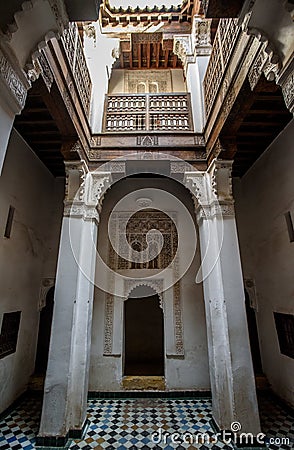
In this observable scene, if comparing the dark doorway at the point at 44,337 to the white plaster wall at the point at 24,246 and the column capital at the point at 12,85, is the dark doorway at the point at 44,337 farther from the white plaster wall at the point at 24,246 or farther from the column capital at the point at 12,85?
the column capital at the point at 12,85

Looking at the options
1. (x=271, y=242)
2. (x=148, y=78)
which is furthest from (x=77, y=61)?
(x=271, y=242)

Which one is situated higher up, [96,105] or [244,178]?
[96,105]

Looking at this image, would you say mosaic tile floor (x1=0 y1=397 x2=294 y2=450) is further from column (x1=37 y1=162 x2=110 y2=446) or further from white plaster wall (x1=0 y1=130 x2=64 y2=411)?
white plaster wall (x1=0 y1=130 x2=64 y2=411)

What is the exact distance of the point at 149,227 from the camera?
4652 millimetres

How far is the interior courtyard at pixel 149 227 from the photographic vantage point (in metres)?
2.47

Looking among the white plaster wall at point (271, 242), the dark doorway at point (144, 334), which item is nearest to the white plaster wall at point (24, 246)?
the dark doorway at point (144, 334)

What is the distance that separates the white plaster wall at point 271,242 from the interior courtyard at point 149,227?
0.03 meters

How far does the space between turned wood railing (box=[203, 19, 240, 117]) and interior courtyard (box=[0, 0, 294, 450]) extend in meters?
0.04

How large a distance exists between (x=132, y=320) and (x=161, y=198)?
3801 mm

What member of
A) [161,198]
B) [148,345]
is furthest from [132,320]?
[161,198]

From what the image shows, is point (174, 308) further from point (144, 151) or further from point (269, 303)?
point (144, 151)

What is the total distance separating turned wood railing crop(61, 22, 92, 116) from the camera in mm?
2519

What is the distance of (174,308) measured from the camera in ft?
13.9

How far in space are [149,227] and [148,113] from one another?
1.88 meters
